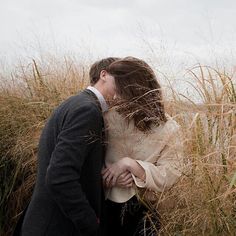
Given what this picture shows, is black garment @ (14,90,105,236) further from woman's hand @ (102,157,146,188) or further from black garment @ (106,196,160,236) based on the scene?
black garment @ (106,196,160,236)

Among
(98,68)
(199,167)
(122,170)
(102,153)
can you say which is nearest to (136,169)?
(122,170)

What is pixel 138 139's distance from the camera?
2.36 m

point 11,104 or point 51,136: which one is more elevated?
point 51,136

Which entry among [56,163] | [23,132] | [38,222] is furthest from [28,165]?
[56,163]

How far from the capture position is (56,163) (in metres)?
2.07


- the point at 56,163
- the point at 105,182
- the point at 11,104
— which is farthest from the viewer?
the point at 11,104

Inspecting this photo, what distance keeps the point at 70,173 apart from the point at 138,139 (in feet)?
1.43

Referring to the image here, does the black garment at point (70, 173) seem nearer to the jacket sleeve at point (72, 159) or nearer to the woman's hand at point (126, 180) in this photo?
the jacket sleeve at point (72, 159)

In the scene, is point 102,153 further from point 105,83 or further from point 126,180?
point 105,83

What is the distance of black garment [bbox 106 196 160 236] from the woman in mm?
75

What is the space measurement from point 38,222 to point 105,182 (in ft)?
1.20

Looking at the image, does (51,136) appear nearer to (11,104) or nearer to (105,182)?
(105,182)

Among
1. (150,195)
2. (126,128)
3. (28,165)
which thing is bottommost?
(28,165)

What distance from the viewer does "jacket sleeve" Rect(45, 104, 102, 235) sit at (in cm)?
206
